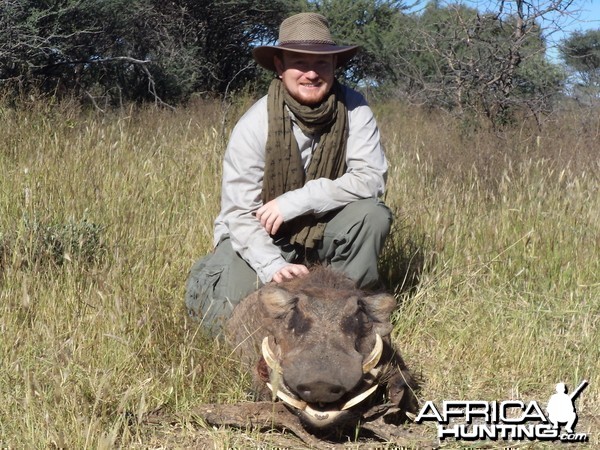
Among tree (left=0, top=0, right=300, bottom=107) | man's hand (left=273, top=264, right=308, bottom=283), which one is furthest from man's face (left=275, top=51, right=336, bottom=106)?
tree (left=0, top=0, right=300, bottom=107)

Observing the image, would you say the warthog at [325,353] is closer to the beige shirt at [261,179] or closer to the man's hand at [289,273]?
the man's hand at [289,273]

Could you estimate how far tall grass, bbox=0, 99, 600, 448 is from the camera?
2.73m

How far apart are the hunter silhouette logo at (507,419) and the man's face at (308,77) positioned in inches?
58.5

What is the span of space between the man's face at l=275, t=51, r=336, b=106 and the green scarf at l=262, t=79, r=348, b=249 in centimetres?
3

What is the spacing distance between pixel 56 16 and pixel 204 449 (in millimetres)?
8387

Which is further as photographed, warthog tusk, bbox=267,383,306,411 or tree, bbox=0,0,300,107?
tree, bbox=0,0,300,107

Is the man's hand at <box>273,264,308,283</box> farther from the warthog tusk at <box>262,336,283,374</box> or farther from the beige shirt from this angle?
the warthog tusk at <box>262,336,283,374</box>

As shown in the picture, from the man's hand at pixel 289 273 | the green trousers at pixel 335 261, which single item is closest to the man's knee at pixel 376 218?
the green trousers at pixel 335 261

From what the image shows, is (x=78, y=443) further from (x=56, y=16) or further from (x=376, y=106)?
(x=376, y=106)

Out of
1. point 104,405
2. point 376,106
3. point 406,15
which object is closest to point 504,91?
point 376,106

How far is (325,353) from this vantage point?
2.40m

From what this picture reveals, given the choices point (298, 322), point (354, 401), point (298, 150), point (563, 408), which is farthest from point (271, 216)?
point (563, 408)

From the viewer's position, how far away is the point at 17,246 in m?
3.49

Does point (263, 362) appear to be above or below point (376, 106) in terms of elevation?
above
